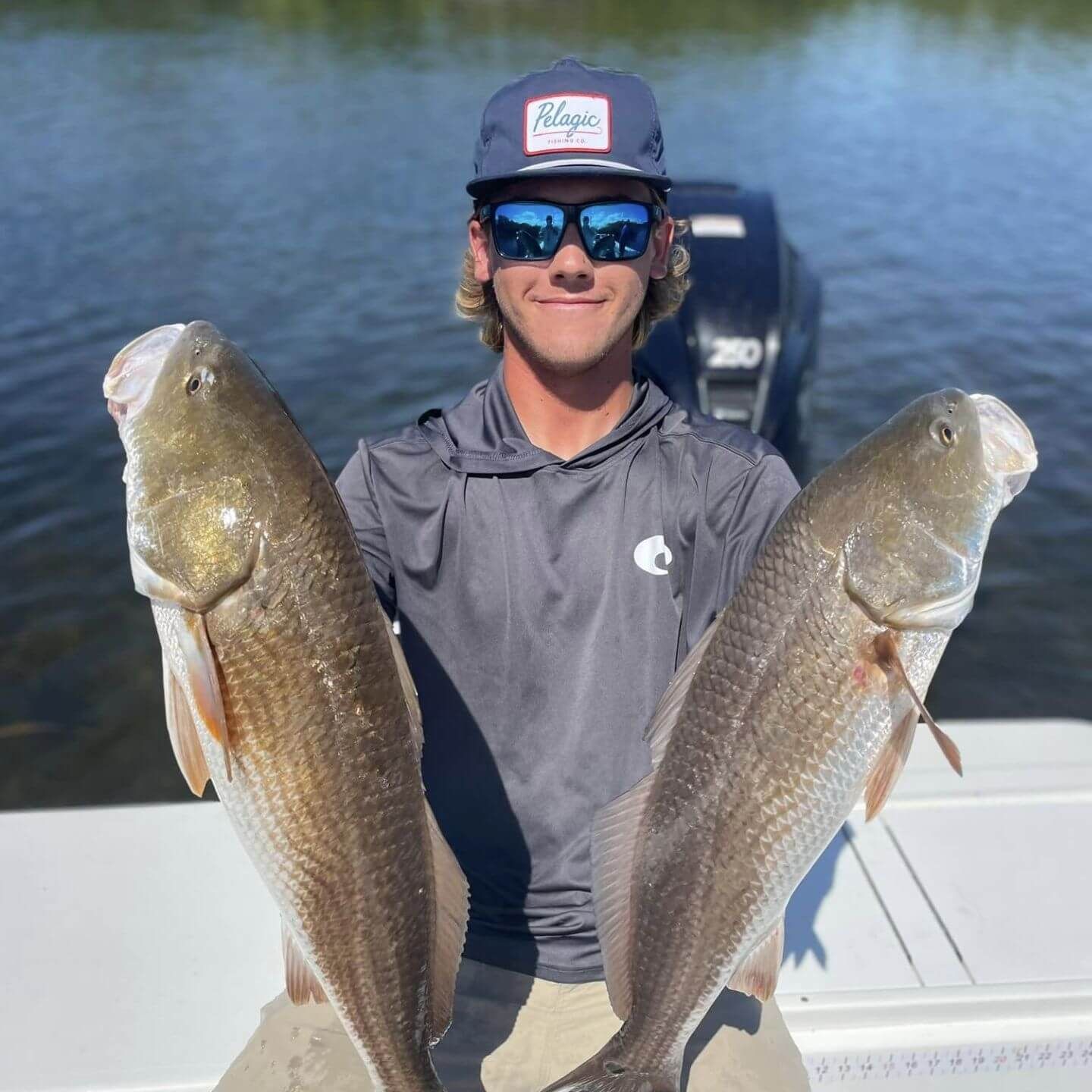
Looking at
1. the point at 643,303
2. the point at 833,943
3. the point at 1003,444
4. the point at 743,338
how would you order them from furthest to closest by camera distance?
1. the point at 743,338
2. the point at 643,303
3. the point at 833,943
4. the point at 1003,444

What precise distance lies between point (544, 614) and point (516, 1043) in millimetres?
1111

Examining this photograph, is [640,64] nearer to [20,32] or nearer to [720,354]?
[20,32]

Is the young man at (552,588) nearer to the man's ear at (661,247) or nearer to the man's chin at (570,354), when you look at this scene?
the man's chin at (570,354)

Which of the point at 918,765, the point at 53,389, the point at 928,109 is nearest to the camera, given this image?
the point at 918,765

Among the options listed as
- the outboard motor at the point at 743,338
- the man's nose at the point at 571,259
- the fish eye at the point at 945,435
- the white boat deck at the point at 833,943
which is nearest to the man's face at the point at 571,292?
the man's nose at the point at 571,259

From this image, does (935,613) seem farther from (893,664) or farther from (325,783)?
(325,783)

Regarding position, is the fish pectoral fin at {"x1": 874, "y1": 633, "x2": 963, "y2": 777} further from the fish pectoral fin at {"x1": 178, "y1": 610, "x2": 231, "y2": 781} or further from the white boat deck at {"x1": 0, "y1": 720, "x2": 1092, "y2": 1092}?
the fish pectoral fin at {"x1": 178, "y1": 610, "x2": 231, "y2": 781}

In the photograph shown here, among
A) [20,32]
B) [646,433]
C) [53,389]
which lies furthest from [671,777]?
[20,32]

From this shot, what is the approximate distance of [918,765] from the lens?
3.91m

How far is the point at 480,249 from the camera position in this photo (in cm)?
318

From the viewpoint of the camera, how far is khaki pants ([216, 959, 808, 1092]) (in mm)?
2732

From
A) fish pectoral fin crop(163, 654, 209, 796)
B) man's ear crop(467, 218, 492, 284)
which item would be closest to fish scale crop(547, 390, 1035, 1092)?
fish pectoral fin crop(163, 654, 209, 796)

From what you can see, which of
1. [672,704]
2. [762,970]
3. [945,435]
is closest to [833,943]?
[762,970]

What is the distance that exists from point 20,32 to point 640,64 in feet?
42.9
